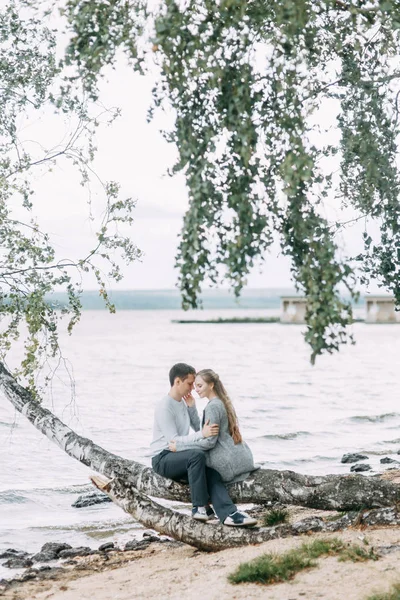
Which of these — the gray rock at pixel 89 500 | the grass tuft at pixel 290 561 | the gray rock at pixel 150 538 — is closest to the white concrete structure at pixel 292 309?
the gray rock at pixel 89 500

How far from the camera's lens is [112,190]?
12.4 metres

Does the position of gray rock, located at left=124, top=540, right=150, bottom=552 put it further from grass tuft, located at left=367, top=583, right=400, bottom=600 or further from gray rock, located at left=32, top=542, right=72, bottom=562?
grass tuft, located at left=367, top=583, right=400, bottom=600

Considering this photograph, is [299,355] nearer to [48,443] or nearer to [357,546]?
[48,443]

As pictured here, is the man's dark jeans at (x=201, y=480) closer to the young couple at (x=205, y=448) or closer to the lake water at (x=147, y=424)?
the young couple at (x=205, y=448)

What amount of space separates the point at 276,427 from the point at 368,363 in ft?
143

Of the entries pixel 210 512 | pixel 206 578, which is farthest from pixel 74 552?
pixel 206 578

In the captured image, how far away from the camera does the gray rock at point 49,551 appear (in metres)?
12.8

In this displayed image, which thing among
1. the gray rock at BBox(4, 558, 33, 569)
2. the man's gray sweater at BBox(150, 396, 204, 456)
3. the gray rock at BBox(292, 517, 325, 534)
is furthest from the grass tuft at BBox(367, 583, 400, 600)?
the gray rock at BBox(4, 558, 33, 569)

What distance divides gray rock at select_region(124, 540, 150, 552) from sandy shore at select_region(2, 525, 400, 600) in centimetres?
72

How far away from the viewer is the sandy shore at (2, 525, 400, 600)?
809cm

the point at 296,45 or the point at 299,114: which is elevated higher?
the point at 296,45

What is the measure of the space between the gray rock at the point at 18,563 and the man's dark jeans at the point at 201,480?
357cm

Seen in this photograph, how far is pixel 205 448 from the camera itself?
10.2 metres

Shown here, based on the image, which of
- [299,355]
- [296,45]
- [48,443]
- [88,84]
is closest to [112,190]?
[88,84]
